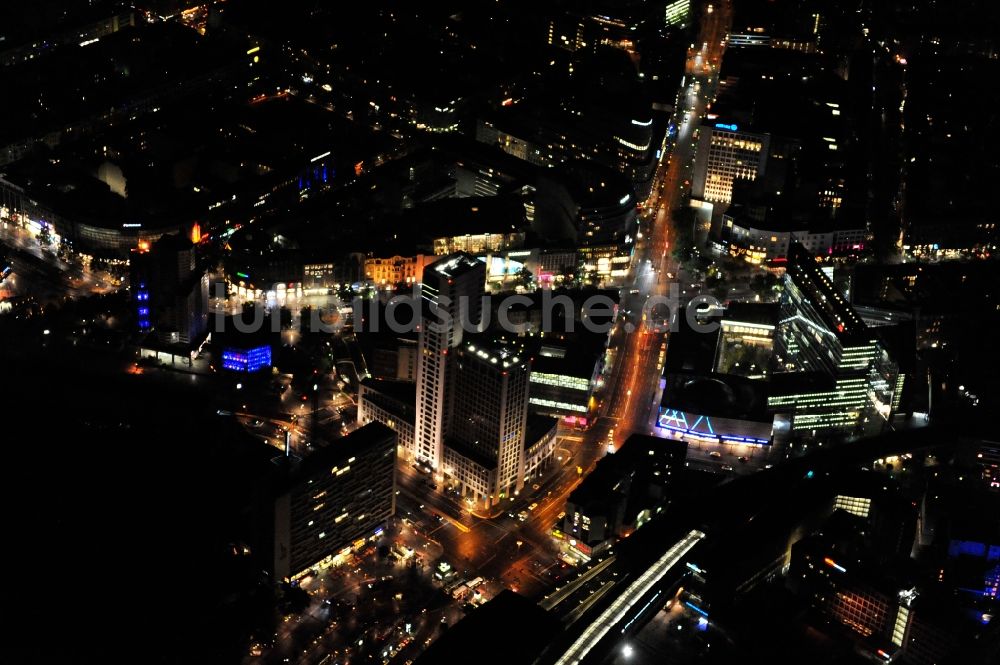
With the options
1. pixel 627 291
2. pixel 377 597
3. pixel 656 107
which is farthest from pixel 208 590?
pixel 656 107

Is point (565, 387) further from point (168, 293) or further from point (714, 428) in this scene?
point (168, 293)

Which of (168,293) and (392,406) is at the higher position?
(168,293)

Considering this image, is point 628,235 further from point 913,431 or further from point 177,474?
point 177,474

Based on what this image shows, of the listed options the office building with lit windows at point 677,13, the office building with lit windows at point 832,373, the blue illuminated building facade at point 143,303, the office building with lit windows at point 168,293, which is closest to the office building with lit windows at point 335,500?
the office building with lit windows at point 168,293

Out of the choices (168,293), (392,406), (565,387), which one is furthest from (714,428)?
(168,293)

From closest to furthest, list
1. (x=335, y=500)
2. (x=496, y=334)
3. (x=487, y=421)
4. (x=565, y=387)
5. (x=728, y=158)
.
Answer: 1. (x=335, y=500)
2. (x=487, y=421)
3. (x=565, y=387)
4. (x=496, y=334)
5. (x=728, y=158)

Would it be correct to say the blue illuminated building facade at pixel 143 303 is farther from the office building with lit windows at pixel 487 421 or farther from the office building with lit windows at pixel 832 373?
the office building with lit windows at pixel 832 373
